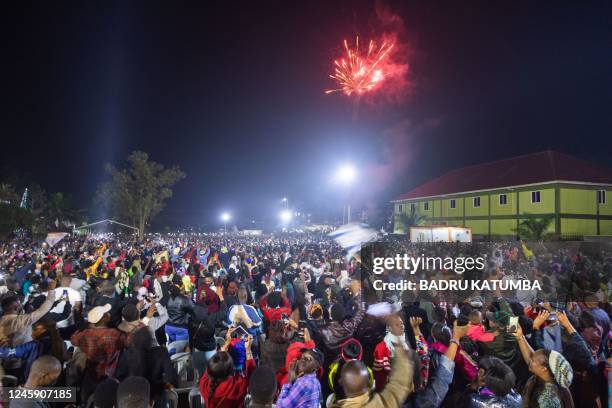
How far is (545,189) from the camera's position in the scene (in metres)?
27.1

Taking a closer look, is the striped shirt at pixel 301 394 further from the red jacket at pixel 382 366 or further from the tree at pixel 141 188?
the tree at pixel 141 188

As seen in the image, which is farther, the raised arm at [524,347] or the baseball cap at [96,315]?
the baseball cap at [96,315]

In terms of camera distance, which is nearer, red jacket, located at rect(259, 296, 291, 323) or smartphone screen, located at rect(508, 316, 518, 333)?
smartphone screen, located at rect(508, 316, 518, 333)

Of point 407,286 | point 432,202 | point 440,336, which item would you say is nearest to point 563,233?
point 432,202

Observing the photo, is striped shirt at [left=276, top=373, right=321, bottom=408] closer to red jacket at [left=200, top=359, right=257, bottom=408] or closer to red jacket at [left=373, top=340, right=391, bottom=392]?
red jacket at [left=200, top=359, right=257, bottom=408]

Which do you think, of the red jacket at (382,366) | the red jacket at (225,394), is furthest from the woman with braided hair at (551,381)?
the red jacket at (225,394)

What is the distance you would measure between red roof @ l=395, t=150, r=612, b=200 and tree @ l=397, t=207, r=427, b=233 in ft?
Result: 7.72

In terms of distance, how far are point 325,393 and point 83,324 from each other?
12.4 feet

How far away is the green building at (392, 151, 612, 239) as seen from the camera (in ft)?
85.9

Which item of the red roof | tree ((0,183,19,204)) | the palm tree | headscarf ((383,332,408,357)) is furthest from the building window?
the palm tree

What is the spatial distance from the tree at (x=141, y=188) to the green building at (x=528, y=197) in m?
31.8

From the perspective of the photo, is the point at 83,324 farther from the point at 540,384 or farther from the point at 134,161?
the point at 134,161

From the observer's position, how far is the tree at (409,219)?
122ft

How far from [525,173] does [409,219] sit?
11.5m
